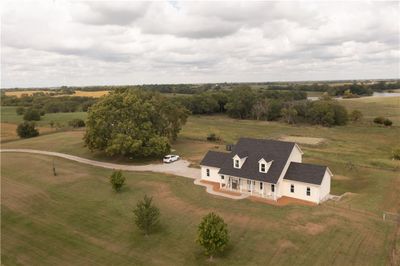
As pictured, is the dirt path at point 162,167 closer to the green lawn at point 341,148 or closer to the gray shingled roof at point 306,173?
the green lawn at point 341,148

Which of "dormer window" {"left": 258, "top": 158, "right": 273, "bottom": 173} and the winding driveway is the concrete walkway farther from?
"dormer window" {"left": 258, "top": 158, "right": 273, "bottom": 173}

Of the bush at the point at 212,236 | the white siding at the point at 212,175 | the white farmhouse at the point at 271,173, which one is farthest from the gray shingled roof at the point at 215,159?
the bush at the point at 212,236

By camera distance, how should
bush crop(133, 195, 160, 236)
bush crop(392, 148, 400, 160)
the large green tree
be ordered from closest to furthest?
bush crop(133, 195, 160, 236) < the large green tree < bush crop(392, 148, 400, 160)

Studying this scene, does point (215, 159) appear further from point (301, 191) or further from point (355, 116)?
point (355, 116)

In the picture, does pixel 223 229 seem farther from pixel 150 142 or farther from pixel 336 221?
pixel 150 142

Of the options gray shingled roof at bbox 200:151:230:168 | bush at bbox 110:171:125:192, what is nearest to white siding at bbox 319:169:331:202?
gray shingled roof at bbox 200:151:230:168

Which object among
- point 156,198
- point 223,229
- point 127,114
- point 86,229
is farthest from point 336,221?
point 127,114

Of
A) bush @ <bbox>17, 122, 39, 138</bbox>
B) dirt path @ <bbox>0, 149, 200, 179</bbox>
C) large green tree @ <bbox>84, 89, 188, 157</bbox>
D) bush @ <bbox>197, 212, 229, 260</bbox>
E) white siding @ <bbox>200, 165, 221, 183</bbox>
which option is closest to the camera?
bush @ <bbox>197, 212, 229, 260</bbox>
